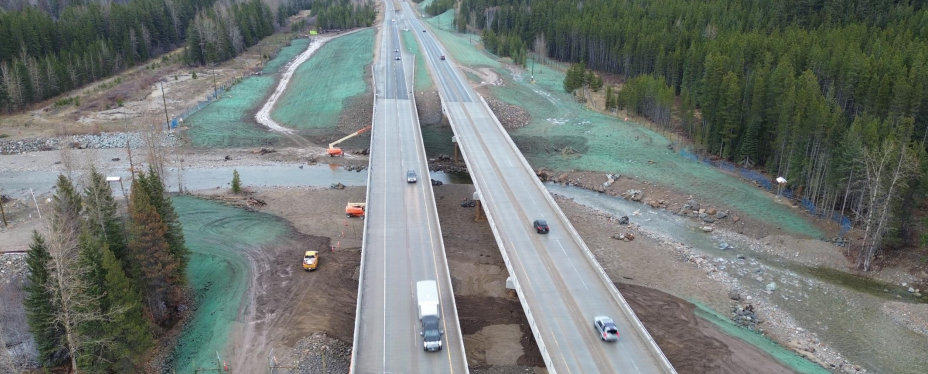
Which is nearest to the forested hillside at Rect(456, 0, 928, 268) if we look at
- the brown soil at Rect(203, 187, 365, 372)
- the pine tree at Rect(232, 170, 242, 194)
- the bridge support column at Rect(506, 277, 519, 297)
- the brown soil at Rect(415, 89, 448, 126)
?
the bridge support column at Rect(506, 277, 519, 297)

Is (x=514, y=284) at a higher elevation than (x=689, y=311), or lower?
higher

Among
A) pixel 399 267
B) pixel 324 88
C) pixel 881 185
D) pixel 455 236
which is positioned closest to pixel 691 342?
pixel 399 267

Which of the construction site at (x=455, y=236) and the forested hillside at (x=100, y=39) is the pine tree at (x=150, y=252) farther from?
the forested hillside at (x=100, y=39)

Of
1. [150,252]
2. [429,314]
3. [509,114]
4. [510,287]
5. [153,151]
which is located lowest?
[510,287]

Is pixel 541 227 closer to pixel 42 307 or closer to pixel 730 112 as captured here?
pixel 42 307

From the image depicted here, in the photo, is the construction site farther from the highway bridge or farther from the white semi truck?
the white semi truck

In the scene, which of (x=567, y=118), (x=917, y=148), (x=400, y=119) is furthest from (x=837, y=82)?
(x=400, y=119)

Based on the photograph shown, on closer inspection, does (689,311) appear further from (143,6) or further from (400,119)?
(143,6)
